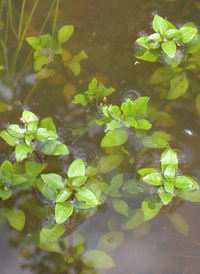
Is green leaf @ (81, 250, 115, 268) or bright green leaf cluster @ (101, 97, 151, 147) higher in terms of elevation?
bright green leaf cluster @ (101, 97, 151, 147)

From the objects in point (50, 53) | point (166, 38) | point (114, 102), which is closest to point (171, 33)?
point (166, 38)

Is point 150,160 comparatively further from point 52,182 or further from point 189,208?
point 52,182

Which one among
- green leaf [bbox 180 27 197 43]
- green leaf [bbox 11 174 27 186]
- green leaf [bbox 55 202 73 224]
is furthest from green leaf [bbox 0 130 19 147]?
green leaf [bbox 180 27 197 43]

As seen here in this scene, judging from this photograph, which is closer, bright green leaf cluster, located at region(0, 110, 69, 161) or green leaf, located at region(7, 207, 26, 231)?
bright green leaf cluster, located at region(0, 110, 69, 161)

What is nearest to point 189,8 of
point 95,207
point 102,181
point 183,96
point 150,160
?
point 183,96

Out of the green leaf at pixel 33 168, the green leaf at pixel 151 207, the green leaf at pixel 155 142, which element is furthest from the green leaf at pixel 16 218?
the green leaf at pixel 155 142

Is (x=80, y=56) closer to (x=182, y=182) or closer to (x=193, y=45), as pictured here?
(x=193, y=45)

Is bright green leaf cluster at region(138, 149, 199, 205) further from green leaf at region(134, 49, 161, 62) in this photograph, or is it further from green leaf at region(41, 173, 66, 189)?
green leaf at region(134, 49, 161, 62)
